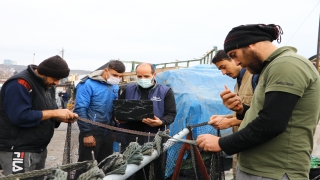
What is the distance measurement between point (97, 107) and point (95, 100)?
102mm

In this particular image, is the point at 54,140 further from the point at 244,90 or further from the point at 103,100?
the point at 244,90

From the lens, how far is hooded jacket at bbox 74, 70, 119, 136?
4374mm

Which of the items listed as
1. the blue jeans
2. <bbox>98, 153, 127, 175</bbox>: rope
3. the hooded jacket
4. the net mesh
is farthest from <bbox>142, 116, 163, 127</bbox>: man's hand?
<bbox>98, 153, 127, 175</bbox>: rope

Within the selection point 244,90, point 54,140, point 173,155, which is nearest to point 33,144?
point 173,155

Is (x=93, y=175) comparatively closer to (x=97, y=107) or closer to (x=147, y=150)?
(x=147, y=150)

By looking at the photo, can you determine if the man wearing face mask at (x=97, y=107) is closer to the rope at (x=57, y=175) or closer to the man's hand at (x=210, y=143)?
the man's hand at (x=210, y=143)

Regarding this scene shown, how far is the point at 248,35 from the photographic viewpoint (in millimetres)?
2047

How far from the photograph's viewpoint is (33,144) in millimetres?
3143

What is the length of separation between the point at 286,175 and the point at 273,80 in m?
0.58

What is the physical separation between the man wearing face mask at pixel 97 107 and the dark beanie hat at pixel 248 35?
2.61 meters

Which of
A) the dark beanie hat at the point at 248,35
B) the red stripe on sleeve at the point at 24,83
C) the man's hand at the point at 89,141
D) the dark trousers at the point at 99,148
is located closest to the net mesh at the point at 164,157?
the dark trousers at the point at 99,148

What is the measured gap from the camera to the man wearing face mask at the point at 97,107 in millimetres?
4266

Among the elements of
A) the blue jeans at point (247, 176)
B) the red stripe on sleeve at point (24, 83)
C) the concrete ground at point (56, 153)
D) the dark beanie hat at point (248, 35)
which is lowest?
the concrete ground at point (56, 153)

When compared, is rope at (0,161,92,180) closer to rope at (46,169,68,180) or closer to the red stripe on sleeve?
rope at (46,169,68,180)
